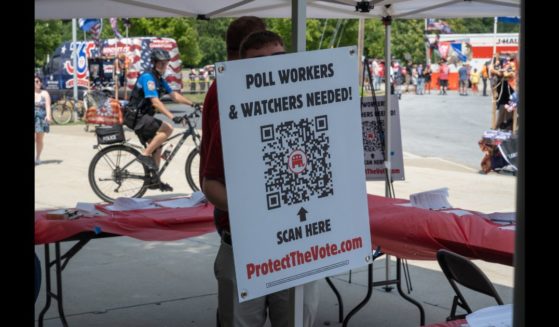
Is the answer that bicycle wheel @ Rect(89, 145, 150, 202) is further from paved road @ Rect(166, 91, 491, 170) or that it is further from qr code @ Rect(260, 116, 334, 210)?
qr code @ Rect(260, 116, 334, 210)

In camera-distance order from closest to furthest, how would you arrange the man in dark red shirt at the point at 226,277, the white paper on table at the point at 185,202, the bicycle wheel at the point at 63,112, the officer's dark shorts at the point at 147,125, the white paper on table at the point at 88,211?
the man in dark red shirt at the point at 226,277 → the white paper on table at the point at 88,211 → the white paper on table at the point at 185,202 → the officer's dark shorts at the point at 147,125 → the bicycle wheel at the point at 63,112

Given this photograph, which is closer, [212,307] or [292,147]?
[292,147]

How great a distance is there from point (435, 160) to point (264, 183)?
13.2 metres

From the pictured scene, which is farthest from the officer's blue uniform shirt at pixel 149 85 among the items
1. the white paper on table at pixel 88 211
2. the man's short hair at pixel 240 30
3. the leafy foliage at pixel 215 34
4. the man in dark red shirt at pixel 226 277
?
the leafy foliage at pixel 215 34

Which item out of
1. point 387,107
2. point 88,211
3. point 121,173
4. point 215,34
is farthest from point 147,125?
point 215,34

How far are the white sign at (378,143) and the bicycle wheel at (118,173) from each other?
4148mm

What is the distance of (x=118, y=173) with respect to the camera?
10117 millimetres

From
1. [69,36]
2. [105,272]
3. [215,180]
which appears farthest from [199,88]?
[215,180]

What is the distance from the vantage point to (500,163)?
44.3 feet

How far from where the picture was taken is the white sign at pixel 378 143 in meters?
6.64

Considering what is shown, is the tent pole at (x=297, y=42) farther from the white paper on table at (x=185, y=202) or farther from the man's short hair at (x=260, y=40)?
the white paper on table at (x=185, y=202)

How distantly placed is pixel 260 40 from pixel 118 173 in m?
7.36

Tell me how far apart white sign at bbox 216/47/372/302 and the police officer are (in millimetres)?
6963
